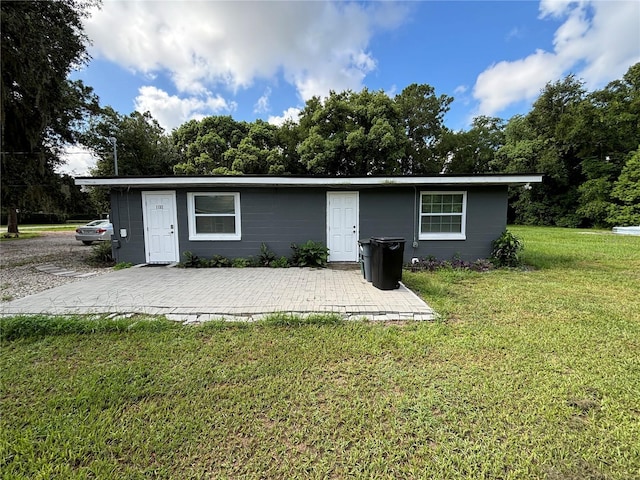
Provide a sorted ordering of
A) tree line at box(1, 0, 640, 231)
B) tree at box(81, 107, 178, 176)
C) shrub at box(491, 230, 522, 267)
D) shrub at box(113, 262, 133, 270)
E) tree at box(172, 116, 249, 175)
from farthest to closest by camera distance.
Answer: tree at box(172, 116, 249, 175), tree at box(81, 107, 178, 176), tree line at box(1, 0, 640, 231), shrub at box(113, 262, 133, 270), shrub at box(491, 230, 522, 267)

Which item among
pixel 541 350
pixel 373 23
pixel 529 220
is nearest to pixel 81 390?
pixel 541 350

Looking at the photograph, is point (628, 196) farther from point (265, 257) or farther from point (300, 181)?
point (265, 257)

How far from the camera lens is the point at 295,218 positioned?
26.7 feet

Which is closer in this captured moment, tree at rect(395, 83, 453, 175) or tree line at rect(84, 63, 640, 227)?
tree line at rect(84, 63, 640, 227)

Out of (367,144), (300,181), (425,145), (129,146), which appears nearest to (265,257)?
(300,181)

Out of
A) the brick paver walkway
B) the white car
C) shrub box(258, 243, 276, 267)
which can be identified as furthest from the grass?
shrub box(258, 243, 276, 267)

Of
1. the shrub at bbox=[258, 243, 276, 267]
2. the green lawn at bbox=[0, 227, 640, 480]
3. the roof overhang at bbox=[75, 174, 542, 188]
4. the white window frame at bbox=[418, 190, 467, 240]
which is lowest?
the green lawn at bbox=[0, 227, 640, 480]

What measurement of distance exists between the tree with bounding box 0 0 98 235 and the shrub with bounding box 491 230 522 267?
13411mm

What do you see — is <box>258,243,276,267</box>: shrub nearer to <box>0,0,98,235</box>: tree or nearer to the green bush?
the green bush

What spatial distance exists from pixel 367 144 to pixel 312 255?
13291mm

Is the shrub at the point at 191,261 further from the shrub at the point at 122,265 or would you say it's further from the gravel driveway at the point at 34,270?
the gravel driveway at the point at 34,270

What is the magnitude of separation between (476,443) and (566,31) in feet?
55.2

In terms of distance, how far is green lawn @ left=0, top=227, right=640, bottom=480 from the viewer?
5.80 ft

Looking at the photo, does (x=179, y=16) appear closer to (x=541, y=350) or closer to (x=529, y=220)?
(x=541, y=350)
